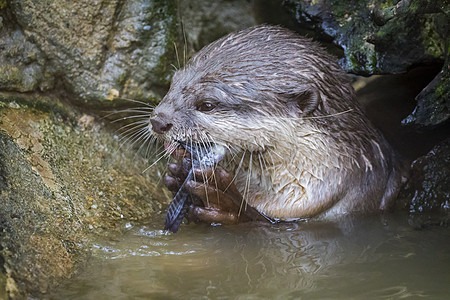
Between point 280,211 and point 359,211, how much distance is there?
40cm

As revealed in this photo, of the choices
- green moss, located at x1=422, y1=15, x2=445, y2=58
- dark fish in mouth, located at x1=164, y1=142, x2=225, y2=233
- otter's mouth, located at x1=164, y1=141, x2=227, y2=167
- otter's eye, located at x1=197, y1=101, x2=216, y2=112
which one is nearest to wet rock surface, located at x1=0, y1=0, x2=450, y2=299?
green moss, located at x1=422, y1=15, x2=445, y2=58

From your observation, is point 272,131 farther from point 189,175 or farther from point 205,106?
point 189,175

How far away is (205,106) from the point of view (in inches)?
104

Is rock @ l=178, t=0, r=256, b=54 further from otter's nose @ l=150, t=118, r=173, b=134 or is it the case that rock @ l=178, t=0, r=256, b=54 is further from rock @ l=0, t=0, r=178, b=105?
otter's nose @ l=150, t=118, r=173, b=134

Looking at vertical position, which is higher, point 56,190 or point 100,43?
point 100,43

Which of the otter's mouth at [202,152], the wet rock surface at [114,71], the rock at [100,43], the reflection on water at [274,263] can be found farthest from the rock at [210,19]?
the reflection on water at [274,263]

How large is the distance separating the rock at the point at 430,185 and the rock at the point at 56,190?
1292mm

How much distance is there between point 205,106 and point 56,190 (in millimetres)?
729

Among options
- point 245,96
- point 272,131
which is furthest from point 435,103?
point 245,96

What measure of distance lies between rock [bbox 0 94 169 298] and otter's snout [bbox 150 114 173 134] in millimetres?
479

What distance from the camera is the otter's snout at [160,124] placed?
2.61 metres

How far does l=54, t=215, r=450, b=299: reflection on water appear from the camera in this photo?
2.08 meters

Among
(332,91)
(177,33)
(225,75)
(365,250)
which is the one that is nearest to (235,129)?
(225,75)

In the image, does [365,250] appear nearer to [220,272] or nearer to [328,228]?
[328,228]
